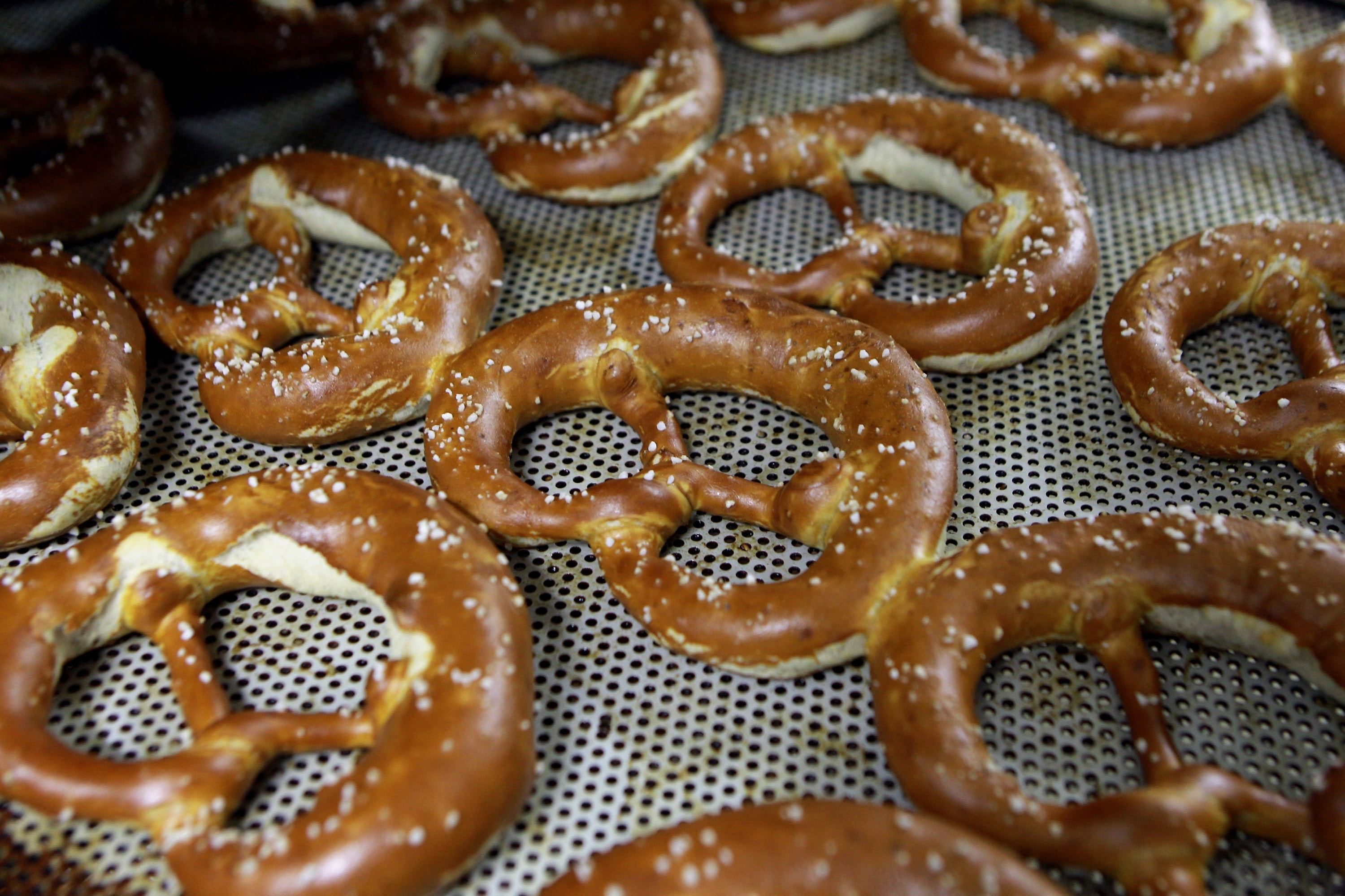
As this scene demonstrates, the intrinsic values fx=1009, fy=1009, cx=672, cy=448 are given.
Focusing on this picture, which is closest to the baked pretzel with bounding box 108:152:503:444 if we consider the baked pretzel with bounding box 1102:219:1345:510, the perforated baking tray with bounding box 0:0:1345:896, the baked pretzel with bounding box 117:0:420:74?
the perforated baking tray with bounding box 0:0:1345:896

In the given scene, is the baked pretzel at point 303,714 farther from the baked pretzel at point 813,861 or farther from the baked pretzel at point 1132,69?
the baked pretzel at point 1132,69

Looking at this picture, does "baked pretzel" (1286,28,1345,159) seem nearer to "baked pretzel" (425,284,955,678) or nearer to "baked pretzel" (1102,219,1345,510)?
"baked pretzel" (1102,219,1345,510)

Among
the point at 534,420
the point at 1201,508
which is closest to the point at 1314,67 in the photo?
the point at 1201,508

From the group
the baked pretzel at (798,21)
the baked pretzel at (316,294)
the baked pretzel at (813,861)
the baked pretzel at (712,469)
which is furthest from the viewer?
the baked pretzel at (798,21)

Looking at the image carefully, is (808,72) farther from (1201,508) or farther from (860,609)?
(860,609)

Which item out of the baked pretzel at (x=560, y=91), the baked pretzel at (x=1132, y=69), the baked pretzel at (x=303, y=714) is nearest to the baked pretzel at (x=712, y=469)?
the baked pretzel at (x=303, y=714)

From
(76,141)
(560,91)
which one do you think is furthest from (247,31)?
(560,91)
